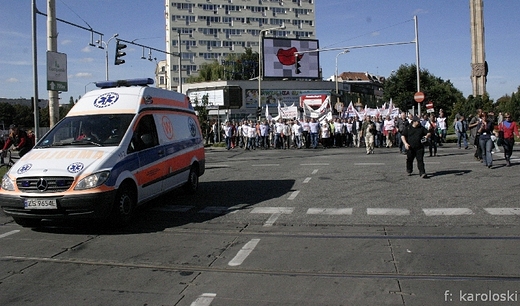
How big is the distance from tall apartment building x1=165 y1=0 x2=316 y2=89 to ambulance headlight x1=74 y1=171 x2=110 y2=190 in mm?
99185

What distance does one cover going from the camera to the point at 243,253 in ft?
22.8

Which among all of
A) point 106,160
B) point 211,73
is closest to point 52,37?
point 106,160

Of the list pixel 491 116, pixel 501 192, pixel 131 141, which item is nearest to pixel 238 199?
pixel 131 141

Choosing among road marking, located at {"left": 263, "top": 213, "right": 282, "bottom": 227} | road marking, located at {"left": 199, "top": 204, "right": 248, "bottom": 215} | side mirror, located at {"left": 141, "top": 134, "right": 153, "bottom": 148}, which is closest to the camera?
road marking, located at {"left": 263, "top": 213, "right": 282, "bottom": 227}

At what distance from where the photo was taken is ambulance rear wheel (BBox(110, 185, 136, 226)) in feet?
27.4

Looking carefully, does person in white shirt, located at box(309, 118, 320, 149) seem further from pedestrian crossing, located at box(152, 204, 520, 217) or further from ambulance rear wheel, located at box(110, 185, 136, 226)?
ambulance rear wheel, located at box(110, 185, 136, 226)

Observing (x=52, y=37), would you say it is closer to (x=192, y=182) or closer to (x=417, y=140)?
(x=192, y=182)

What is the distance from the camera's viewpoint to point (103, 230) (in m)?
8.58

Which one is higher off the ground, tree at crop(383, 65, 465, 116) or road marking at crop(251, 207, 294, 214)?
tree at crop(383, 65, 465, 116)

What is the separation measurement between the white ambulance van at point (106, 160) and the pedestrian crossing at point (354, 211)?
0.96 meters

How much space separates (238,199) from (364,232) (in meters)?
3.91

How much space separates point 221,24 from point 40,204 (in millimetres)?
108888

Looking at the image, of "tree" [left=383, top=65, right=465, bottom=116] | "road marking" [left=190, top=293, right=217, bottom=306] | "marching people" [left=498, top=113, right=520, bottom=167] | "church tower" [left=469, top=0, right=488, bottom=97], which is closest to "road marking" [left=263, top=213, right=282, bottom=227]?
"road marking" [left=190, top=293, right=217, bottom=306]

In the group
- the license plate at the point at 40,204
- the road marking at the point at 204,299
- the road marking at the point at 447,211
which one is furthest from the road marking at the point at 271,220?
the road marking at the point at 204,299
